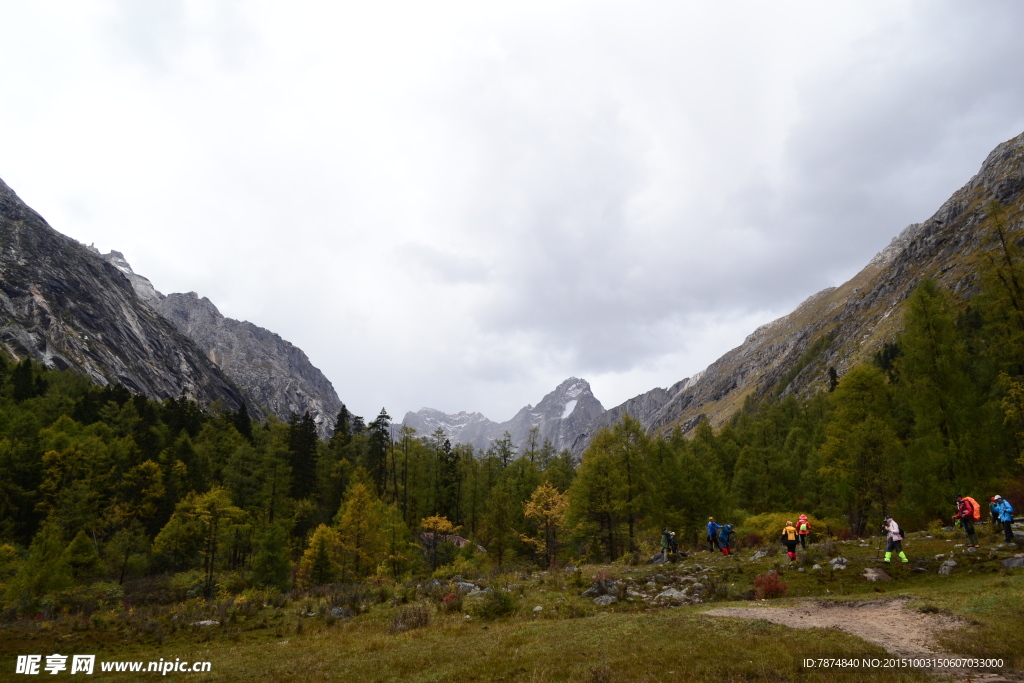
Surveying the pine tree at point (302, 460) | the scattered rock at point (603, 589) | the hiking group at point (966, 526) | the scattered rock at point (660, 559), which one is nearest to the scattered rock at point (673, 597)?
the scattered rock at point (603, 589)

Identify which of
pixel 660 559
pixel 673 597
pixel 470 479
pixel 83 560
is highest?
pixel 470 479

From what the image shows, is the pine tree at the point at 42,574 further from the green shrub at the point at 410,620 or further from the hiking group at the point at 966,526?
the hiking group at the point at 966,526

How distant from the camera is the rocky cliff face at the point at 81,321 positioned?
118 metres

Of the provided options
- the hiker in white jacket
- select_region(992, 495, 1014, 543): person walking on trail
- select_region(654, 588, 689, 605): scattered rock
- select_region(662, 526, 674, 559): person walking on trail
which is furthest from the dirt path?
select_region(662, 526, 674, 559): person walking on trail

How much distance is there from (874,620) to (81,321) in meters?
188

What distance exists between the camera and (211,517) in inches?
1657

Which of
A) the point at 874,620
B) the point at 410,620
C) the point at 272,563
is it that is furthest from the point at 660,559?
the point at 272,563

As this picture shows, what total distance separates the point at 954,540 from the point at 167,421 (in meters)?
102

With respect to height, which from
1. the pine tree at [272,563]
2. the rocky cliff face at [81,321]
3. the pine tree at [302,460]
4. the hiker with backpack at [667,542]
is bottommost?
the pine tree at [272,563]

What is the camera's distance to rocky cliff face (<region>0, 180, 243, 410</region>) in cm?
11812

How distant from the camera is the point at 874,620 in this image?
12242mm

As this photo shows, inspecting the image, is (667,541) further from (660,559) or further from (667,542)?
(660,559)

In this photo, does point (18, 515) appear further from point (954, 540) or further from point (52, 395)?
point (954, 540)

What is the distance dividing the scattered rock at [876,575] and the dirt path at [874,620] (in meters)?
3.98
